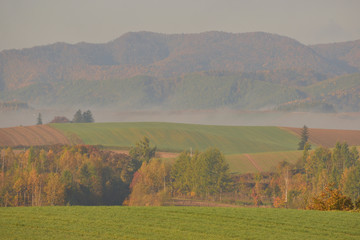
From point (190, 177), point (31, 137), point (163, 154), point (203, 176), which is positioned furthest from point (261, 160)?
point (31, 137)

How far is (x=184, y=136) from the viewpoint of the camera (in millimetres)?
142125

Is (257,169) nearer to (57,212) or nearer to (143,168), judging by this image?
(143,168)

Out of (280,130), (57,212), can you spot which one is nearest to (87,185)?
(57,212)

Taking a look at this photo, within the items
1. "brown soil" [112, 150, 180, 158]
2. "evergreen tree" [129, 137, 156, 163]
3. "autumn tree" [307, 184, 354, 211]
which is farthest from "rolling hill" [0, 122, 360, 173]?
"autumn tree" [307, 184, 354, 211]

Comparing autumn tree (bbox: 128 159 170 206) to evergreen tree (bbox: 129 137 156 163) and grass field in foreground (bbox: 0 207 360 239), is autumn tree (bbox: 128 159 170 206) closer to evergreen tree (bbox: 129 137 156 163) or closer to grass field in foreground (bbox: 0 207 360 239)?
evergreen tree (bbox: 129 137 156 163)

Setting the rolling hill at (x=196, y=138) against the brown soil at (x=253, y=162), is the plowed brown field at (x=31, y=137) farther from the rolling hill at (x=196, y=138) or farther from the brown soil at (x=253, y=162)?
the brown soil at (x=253, y=162)

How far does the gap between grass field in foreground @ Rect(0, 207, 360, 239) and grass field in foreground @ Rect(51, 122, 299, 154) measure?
301 feet

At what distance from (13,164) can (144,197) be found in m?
29.5

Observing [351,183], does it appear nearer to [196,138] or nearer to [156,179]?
[156,179]

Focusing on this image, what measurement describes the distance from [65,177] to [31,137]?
49.7 m

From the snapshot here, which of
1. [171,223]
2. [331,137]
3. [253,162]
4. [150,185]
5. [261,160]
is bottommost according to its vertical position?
[150,185]

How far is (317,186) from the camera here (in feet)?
272

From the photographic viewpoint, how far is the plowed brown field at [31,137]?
119 meters

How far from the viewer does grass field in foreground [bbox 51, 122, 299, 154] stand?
434 ft
